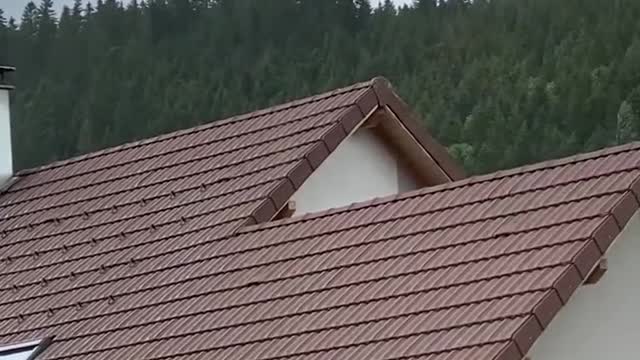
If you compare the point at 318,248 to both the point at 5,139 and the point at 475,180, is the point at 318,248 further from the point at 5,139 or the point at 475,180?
the point at 5,139

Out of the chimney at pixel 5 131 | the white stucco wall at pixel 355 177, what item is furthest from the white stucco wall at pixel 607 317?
the chimney at pixel 5 131

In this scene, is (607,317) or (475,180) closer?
(607,317)

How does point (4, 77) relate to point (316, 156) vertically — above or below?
above

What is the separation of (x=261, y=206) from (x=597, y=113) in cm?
6473

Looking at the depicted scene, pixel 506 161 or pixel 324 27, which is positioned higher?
pixel 324 27

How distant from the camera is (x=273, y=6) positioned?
106438 millimetres

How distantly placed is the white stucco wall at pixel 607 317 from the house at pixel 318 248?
0.04 ft

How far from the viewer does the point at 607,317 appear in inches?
400

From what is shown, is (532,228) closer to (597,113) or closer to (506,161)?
(506,161)

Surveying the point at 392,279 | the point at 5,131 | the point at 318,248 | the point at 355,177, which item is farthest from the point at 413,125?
the point at 5,131

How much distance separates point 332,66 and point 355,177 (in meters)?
80.4

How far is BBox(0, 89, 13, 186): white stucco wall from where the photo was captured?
1670 cm

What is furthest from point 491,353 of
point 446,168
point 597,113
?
point 597,113

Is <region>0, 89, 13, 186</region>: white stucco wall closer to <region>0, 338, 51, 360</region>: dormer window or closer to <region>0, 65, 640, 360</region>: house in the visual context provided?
<region>0, 65, 640, 360</region>: house
